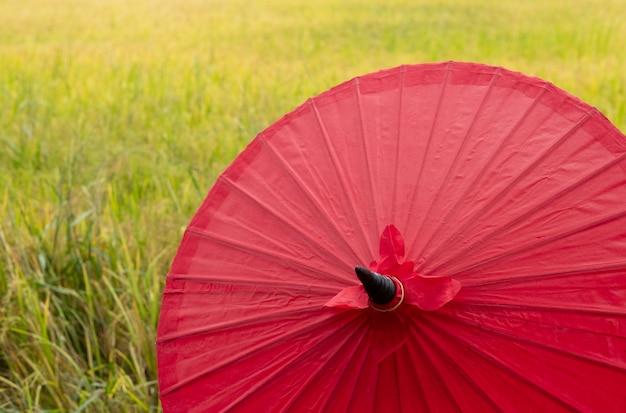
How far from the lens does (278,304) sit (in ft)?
3.85

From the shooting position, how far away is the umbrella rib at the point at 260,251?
1.16 meters

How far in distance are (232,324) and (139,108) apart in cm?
283

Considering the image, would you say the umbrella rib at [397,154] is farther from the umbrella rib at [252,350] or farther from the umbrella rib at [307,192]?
the umbrella rib at [252,350]

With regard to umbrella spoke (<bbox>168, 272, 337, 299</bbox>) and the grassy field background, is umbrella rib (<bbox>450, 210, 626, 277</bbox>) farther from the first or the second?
the grassy field background

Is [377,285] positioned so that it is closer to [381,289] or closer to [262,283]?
[381,289]

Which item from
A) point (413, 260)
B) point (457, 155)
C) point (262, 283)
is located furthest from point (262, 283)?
point (457, 155)

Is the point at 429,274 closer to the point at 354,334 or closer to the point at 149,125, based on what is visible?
the point at 354,334

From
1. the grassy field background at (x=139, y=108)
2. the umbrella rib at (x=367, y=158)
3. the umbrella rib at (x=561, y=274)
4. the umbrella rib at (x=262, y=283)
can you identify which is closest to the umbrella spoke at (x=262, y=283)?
the umbrella rib at (x=262, y=283)

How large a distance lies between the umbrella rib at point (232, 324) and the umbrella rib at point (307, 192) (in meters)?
0.11

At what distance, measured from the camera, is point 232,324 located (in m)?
1.21

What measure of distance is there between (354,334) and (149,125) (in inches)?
110

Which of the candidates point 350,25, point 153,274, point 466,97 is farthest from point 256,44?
point 466,97

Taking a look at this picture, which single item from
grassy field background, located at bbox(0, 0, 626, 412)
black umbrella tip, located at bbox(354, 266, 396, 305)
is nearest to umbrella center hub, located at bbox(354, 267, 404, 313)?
black umbrella tip, located at bbox(354, 266, 396, 305)

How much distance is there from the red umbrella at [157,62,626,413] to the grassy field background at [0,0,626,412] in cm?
78
